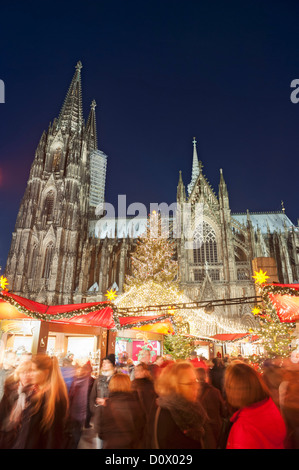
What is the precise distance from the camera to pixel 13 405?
339 cm

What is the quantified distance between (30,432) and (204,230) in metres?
34.8

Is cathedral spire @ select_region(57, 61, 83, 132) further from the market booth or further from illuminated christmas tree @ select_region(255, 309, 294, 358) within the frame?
illuminated christmas tree @ select_region(255, 309, 294, 358)

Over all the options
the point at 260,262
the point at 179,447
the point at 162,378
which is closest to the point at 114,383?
the point at 162,378

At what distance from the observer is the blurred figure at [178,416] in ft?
8.27

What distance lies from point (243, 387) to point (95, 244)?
39.5 m

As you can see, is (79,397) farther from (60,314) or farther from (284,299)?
(284,299)

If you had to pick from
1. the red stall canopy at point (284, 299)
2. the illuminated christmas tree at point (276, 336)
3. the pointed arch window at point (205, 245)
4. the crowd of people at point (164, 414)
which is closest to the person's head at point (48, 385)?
the crowd of people at point (164, 414)

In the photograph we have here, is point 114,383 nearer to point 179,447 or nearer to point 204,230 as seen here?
point 179,447

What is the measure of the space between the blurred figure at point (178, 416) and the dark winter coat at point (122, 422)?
17 centimetres

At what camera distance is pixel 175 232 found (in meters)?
36.2

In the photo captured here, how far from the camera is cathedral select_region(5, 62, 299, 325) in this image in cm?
3372

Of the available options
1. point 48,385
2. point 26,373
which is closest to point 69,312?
point 26,373

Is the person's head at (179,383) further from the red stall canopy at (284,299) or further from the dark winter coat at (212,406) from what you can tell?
the red stall canopy at (284,299)

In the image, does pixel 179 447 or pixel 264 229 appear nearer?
pixel 179 447
